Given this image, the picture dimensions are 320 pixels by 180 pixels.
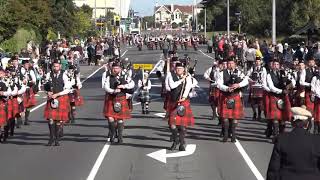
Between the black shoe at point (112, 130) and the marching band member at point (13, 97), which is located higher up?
the marching band member at point (13, 97)

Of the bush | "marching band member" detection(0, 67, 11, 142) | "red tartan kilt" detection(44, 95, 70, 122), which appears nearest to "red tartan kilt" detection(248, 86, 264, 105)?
"red tartan kilt" detection(44, 95, 70, 122)

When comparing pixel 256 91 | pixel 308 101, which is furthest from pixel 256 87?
pixel 308 101

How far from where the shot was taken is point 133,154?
1361 cm

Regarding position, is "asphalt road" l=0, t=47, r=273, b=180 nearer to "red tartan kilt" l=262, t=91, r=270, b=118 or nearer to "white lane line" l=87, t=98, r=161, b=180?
"white lane line" l=87, t=98, r=161, b=180

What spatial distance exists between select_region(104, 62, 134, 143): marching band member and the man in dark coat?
27.2 feet

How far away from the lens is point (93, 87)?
32156 millimetres

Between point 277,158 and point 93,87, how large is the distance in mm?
26218

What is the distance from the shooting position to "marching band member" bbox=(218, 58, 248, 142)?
1494cm

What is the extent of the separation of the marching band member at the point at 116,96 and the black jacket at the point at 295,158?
27.2 feet

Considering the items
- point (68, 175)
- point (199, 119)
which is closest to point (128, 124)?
point (199, 119)

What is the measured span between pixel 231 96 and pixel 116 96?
7.66ft

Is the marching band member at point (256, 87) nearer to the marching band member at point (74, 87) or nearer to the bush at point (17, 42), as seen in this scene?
the marching band member at point (74, 87)

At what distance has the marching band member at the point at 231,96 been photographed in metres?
14.9

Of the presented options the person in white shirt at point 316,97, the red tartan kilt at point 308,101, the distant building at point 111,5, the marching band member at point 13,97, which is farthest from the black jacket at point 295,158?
the distant building at point 111,5
